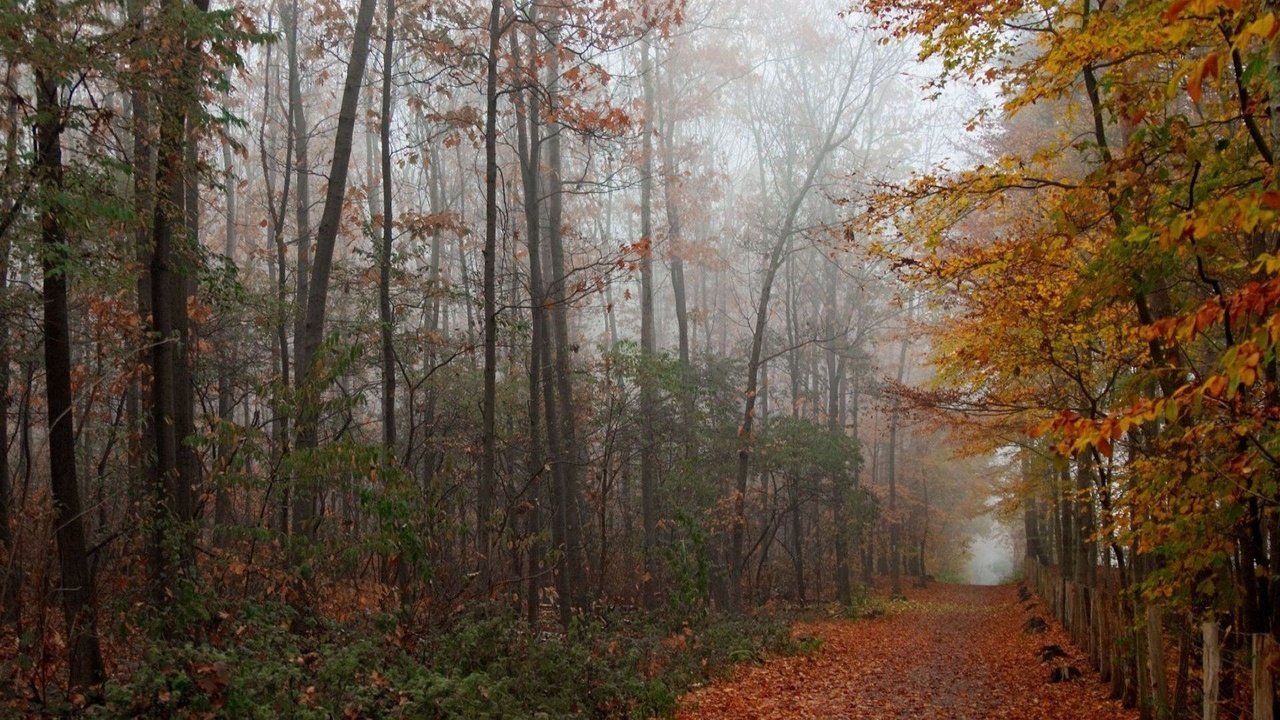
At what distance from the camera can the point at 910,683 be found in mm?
12086

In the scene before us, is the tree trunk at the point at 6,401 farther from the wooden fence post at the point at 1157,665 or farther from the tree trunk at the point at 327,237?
the wooden fence post at the point at 1157,665

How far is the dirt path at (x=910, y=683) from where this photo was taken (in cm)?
982

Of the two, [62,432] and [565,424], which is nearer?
[62,432]

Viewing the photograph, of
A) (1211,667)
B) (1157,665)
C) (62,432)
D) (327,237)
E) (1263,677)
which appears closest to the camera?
(1263,677)

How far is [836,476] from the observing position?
78.0ft

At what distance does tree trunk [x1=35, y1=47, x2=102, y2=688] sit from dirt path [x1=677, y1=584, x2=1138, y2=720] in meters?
5.59

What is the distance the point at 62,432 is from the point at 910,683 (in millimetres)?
10809

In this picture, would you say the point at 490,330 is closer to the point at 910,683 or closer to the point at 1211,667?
the point at 910,683

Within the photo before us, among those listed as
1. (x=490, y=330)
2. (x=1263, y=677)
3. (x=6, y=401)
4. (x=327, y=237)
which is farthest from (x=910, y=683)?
(x=6, y=401)

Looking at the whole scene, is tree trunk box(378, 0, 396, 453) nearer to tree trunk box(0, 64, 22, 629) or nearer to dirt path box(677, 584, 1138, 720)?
tree trunk box(0, 64, 22, 629)

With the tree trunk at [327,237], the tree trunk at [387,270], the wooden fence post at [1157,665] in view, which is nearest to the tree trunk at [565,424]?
the tree trunk at [387,270]

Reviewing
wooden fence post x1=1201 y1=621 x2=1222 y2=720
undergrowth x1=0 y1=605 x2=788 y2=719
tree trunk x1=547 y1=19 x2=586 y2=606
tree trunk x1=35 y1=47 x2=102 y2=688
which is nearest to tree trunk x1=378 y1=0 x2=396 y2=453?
tree trunk x1=547 y1=19 x2=586 y2=606

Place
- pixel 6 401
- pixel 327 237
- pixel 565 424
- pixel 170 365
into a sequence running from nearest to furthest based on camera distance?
pixel 170 365
pixel 6 401
pixel 327 237
pixel 565 424

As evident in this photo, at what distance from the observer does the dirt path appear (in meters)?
9.82
